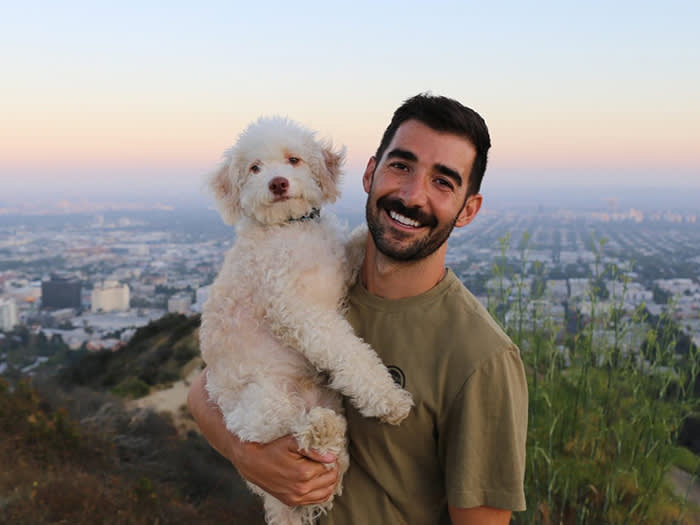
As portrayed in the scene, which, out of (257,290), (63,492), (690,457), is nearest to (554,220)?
(690,457)

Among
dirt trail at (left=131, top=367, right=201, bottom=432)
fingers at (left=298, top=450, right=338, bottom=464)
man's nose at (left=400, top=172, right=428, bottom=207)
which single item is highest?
man's nose at (left=400, top=172, right=428, bottom=207)

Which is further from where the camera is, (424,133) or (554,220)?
(554,220)

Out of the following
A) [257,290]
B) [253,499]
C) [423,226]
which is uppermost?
[423,226]

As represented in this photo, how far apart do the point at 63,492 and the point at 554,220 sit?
661 cm

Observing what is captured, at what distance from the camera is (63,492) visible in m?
5.61

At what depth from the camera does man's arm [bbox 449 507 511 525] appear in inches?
65.6

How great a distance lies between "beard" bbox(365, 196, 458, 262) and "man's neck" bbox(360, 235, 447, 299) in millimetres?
29

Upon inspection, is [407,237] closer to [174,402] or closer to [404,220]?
[404,220]

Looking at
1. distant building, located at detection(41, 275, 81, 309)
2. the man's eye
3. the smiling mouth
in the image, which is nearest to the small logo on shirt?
the smiling mouth

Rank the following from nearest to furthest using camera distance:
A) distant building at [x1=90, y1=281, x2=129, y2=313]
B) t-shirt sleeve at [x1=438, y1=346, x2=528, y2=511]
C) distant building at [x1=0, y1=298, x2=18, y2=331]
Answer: t-shirt sleeve at [x1=438, y1=346, x2=528, y2=511], distant building at [x1=0, y1=298, x2=18, y2=331], distant building at [x1=90, y1=281, x2=129, y2=313]

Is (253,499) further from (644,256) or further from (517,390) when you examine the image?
(517,390)

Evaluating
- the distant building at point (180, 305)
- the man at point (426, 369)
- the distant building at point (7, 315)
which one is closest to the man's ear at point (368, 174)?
the man at point (426, 369)

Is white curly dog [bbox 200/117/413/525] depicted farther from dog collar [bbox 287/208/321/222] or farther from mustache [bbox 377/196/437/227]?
mustache [bbox 377/196/437/227]

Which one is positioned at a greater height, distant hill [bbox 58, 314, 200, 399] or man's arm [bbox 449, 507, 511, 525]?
man's arm [bbox 449, 507, 511, 525]
